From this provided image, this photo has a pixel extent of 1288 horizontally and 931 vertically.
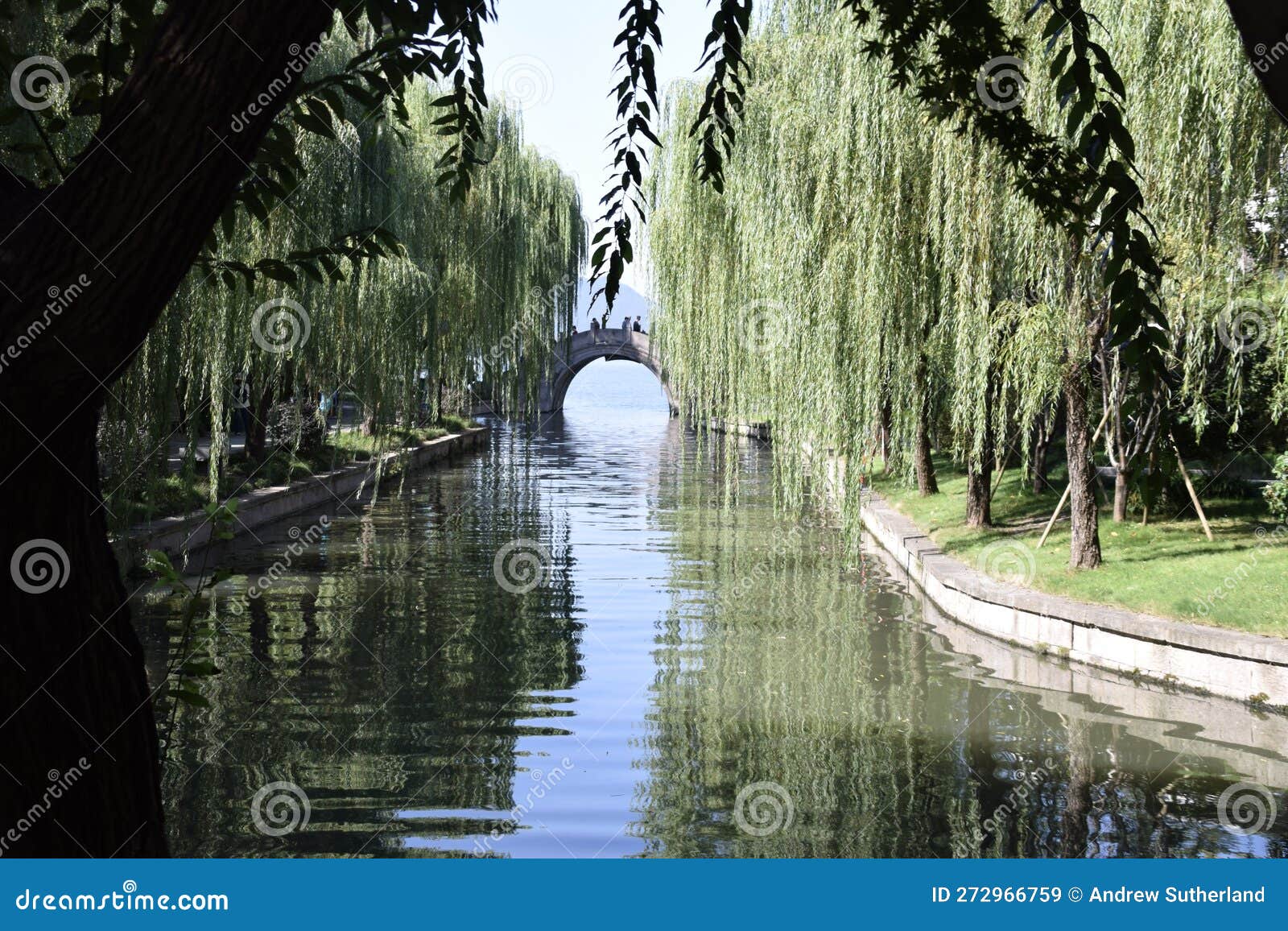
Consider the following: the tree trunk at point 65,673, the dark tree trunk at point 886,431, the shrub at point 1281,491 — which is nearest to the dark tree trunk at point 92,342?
the tree trunk at point 65,673

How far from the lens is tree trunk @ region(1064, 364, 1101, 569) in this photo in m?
13.2

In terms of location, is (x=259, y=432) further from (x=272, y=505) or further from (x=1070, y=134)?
(x=1070, y=134)

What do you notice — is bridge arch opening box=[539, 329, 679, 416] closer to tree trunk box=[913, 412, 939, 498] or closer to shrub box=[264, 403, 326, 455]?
shrub box=[264, 403, 326, 455]

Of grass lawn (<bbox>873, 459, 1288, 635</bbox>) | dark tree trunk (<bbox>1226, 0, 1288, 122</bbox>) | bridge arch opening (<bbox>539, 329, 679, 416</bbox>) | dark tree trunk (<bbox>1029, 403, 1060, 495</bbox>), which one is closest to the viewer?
dark tree trunk (<bbox>1226, 0, 1288, 122</bbox>)

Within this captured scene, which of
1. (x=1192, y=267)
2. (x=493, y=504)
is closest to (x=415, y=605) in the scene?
(x=1192, y=267)

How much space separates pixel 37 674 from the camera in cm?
259

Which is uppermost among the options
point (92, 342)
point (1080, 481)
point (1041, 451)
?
point (92, 342)

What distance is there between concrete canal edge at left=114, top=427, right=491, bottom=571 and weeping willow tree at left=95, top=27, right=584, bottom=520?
2.44 ft

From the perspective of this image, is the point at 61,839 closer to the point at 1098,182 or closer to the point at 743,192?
the point at 1098,182

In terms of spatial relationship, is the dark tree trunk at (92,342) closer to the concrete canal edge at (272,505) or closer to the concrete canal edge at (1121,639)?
the concrete canal edge at (272,505)

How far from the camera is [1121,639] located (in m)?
11.1

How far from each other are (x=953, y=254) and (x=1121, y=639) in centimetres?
412

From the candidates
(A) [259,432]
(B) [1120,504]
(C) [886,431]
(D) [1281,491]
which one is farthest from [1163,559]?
(A) [259,432]

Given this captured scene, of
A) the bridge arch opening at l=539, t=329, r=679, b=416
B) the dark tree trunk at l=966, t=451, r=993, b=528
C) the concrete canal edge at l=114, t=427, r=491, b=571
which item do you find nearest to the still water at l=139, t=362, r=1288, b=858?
the concrete canal edge at l=114, t=427, r=491, b=571
